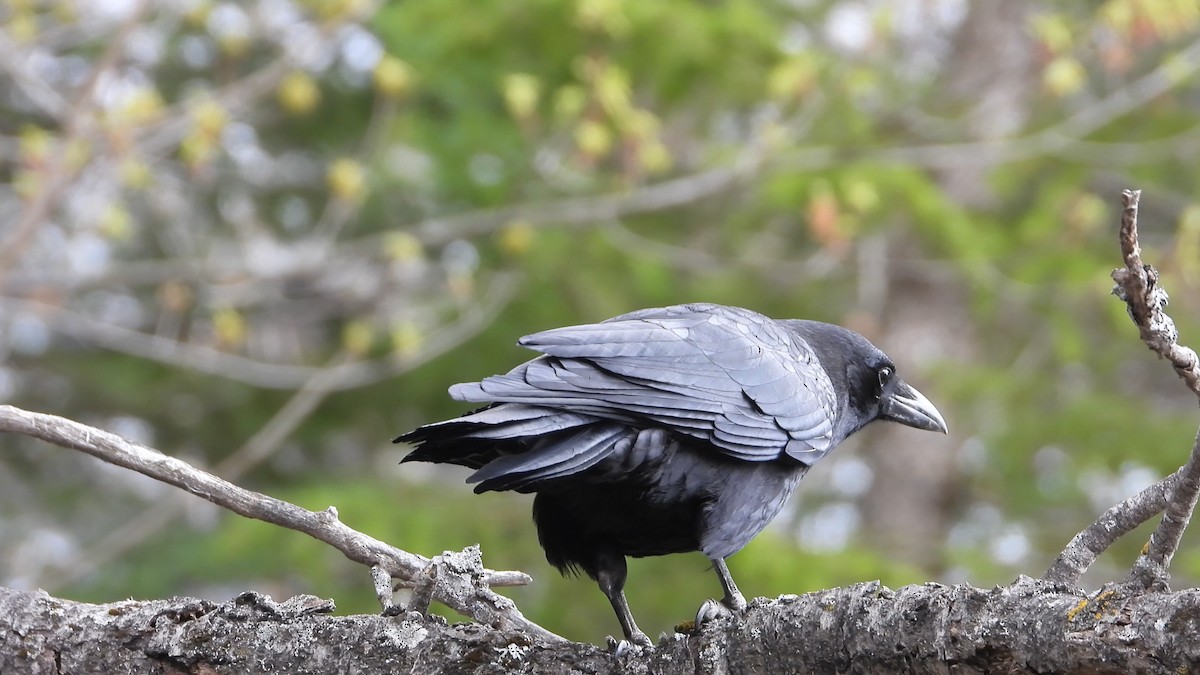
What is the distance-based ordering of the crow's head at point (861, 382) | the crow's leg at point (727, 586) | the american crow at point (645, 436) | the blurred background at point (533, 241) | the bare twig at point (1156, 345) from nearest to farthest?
the bare twig at point (1156, 345) → the american crow at point (645, 436) → the crow's leg at point (727, 586) → the crow's head at point (861, 382) → the blurred background at point (533, 241)

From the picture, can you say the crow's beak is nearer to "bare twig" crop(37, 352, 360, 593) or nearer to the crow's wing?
the crow's wing

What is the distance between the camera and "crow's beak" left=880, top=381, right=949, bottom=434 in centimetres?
492

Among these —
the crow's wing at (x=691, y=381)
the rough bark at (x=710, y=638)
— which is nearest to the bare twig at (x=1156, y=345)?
the rough bark at (x=710, y=638)

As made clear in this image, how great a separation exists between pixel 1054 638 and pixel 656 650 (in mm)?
989

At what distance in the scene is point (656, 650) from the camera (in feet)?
9.55

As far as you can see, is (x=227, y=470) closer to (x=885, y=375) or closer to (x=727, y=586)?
(x=885, y=375)

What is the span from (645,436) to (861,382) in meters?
1.59

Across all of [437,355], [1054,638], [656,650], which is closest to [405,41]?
[437,355]

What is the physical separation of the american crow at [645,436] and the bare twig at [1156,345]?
125 centimetres

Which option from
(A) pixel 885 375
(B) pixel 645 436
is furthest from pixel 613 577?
(A) pixel 885 375

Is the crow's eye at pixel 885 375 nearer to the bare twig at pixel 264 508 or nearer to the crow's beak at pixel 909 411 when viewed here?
the crow's beak at pixel 909 411

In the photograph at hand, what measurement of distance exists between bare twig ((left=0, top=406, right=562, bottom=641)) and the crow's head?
6.52 feet

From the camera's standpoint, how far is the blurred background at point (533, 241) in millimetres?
7457

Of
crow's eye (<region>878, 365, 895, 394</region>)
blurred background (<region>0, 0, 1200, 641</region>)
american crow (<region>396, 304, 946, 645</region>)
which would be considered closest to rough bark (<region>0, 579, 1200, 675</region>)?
american crow (<region>396, 304, 946, 645</region>)
